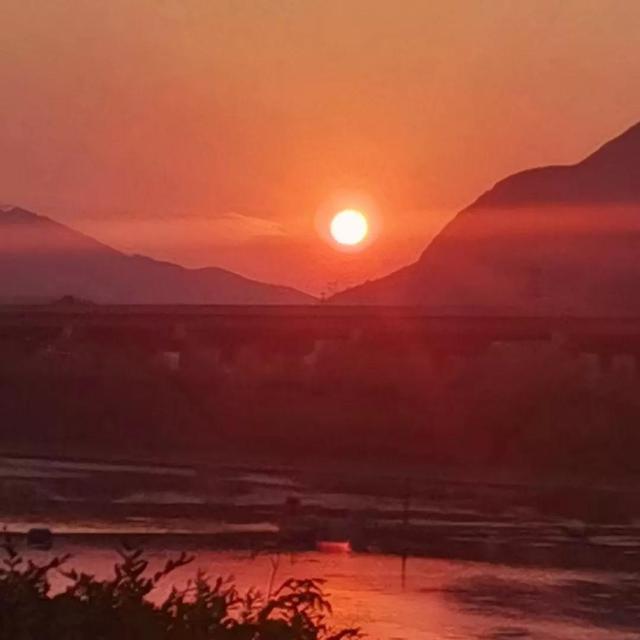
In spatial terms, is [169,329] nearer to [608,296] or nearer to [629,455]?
[629,455]

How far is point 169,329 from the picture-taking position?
88312 mm

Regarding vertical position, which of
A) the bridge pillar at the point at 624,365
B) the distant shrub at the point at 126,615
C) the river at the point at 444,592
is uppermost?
the bridge pillar at the point at 624,365

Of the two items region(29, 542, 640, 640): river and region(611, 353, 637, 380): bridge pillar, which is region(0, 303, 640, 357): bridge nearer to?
region(611, 353, 637, 380): bridge pillar

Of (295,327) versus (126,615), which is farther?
(295,327)

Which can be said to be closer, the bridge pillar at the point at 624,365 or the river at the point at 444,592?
the river at the point at 444,592

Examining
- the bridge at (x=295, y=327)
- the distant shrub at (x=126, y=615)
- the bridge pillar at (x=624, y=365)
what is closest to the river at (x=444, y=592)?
the distant shrub at (x=126, y=615)

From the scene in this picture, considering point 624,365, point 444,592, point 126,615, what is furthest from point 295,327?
point 126,615

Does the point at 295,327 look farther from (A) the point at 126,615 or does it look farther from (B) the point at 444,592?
(A) the point at 126,615

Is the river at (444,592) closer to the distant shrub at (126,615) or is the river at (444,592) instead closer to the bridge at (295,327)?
the distant shrub at (126,615)

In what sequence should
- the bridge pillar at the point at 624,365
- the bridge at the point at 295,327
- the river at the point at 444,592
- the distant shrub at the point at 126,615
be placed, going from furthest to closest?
the bridge at the point at 295,327
the bridge pillar at the point at 624,365
the river at the point at 444,592
the distant shrub at the point at 126,615

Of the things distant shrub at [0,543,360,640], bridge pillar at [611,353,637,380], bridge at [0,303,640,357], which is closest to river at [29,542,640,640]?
distant shrub at [0,543,360,640]

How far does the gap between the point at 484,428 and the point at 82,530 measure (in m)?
34.4

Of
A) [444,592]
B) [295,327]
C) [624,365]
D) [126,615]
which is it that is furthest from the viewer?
[295,327]

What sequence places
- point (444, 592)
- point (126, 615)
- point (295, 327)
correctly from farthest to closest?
point (295, 327) < point (444, 592) < point (126, 615)
